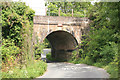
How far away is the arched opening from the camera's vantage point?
2020 cm

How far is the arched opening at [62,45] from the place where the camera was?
20.2 m

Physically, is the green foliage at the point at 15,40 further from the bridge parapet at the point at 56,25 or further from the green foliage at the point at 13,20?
the bridge parapet at the point at 56,25

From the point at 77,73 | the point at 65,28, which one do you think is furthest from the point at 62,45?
the point at 77,73

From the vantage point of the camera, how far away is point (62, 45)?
23.1 metres

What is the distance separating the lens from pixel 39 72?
974 cm

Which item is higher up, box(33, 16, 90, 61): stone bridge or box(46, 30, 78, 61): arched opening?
box(33, 16, 90, 61): stone bridge

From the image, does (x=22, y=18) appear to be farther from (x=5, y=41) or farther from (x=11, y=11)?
(x=5, y=41)

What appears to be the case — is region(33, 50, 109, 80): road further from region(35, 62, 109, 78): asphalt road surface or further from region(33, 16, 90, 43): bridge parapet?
region(33, 16, 90, 43): bridge parapet

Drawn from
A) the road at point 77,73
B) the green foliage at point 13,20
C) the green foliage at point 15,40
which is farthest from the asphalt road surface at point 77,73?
the green foliage at point 13,20

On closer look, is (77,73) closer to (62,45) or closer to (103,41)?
(103,41)

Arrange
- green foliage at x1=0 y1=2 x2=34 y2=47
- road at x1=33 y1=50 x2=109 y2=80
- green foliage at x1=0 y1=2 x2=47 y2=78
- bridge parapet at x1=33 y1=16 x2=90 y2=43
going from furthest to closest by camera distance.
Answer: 1. bridge parapet at x1=33 y1=16 x2=90 y2=43
2. road at x1=33 y1=50 x2=109 y2=80
3. green foliage at x1=0 y1=2 x2=34 y2=47
4. green foliage at x1=0 y1=2 x2=47 y2=78

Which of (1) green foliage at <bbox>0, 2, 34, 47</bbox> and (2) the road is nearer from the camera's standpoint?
(1) green foliage at <bbox>0, 2, 34, 47</bbox>

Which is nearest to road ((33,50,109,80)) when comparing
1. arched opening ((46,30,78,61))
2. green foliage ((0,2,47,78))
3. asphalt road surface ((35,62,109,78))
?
asphalt road surface ((35,62,109,78))

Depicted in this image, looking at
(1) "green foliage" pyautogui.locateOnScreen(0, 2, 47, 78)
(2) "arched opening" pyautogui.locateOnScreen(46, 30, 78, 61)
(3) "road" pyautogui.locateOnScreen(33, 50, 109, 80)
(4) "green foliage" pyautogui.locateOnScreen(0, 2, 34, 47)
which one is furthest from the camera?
(2) "arched opening" pyautogui.locateOnScreen(46, 30, 78, 61)
